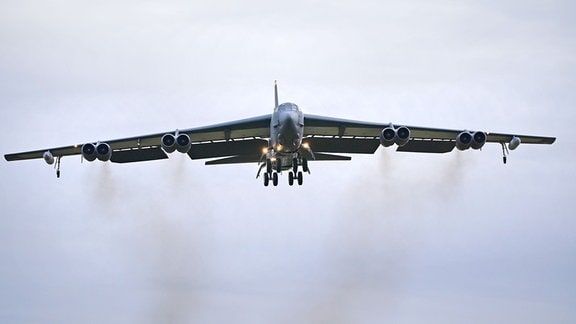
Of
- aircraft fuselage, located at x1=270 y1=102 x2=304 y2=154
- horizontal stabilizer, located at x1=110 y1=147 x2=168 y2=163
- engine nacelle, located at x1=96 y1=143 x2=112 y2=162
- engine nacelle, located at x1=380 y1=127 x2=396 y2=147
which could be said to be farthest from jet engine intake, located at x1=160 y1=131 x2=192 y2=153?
engine nacelle, located at x1=380 y1=127 x2=396 y2=147

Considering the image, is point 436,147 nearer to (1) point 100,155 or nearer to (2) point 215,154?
(2) point 215,154

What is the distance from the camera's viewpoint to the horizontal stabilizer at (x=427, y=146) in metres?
52.5

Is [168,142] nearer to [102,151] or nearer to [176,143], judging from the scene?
[176,143]

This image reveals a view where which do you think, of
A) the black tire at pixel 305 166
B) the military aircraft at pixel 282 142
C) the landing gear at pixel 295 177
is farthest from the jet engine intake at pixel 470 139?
the landing gear at pixel 295 177

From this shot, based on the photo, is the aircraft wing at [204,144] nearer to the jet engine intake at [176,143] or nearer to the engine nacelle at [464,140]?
the jet engine intake at [176,143]

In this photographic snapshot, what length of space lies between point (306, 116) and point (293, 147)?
1.98 meters

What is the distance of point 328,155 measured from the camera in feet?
166

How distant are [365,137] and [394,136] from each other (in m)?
3.23

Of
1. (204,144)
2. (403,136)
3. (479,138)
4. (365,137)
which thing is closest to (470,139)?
(479,138)

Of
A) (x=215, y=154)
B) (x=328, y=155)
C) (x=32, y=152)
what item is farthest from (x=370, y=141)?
(x=32, y=152)

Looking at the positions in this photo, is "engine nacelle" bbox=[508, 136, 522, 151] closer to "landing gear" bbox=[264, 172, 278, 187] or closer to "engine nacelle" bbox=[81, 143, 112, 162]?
"landing gear" bbox=[264, 172, 278, 187]

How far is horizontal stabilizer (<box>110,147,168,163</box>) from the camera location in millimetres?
52219

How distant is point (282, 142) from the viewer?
47.9m

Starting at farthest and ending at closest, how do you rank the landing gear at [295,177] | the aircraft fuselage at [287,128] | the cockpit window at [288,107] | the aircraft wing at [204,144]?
1. the landing gear at [295,177]
2. the aircraft wing at [204,144]
3. the cockpit window at [288,107]
4. the aircraft fuselage at [287,128]
